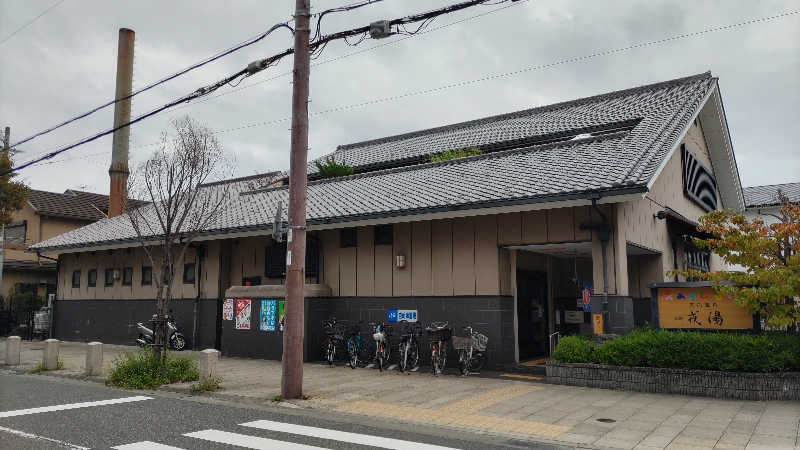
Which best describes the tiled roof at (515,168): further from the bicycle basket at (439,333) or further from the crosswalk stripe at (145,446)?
the crosswalk stripe at (145,446)

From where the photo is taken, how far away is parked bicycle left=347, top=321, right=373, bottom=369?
13500 millimetres

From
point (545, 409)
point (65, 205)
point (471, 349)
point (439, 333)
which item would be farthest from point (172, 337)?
point (65, 205)

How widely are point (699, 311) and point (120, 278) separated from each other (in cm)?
1857

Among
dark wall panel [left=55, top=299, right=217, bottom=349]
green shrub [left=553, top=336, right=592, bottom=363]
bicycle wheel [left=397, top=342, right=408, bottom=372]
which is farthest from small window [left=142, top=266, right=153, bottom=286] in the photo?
green shrub [left=553, top=336, right=592, bottom=363]

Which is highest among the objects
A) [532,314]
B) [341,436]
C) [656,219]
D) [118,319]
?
[656,219]

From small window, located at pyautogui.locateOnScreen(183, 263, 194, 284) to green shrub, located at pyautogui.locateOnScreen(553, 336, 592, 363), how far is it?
12469 mm

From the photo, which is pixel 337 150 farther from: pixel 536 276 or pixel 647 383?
pixel 647 383

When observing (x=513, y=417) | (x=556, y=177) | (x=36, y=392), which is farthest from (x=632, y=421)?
(x=36, y=392)

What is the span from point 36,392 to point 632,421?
9882 mm

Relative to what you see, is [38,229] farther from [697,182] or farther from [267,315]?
[697,182]

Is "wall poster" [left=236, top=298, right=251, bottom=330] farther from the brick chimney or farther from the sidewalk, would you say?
the brick chimney

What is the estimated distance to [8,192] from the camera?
70.8 feet

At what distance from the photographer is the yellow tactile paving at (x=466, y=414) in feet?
24.2

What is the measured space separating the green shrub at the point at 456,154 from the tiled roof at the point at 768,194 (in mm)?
21671
